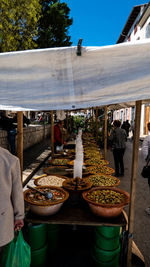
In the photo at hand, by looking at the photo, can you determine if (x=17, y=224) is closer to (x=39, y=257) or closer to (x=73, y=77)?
(x=39, y=257)

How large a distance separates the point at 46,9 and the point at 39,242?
16.6 m

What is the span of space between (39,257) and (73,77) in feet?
Result: 6.92

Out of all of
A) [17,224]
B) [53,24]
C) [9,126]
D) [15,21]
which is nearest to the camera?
[17,224]

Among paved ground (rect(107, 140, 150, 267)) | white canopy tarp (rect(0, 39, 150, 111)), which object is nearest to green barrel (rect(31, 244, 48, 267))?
paved ground (rect(107, 140, 150, 267))

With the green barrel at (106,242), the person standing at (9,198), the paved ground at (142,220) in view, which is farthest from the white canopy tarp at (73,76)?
the paved ground at (142,220)

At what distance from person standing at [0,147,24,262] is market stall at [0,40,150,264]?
1.63ft

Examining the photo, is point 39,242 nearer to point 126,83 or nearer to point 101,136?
point 126,83

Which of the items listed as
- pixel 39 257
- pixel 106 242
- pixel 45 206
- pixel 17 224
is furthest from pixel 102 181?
pixel 17 224

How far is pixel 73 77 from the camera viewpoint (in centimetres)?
140

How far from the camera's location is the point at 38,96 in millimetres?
1457

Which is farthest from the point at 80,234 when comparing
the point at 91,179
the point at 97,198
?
the point at 97,198

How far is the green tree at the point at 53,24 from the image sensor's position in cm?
1324

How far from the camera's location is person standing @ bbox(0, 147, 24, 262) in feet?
5.07

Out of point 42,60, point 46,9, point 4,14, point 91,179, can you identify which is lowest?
point 91,179
